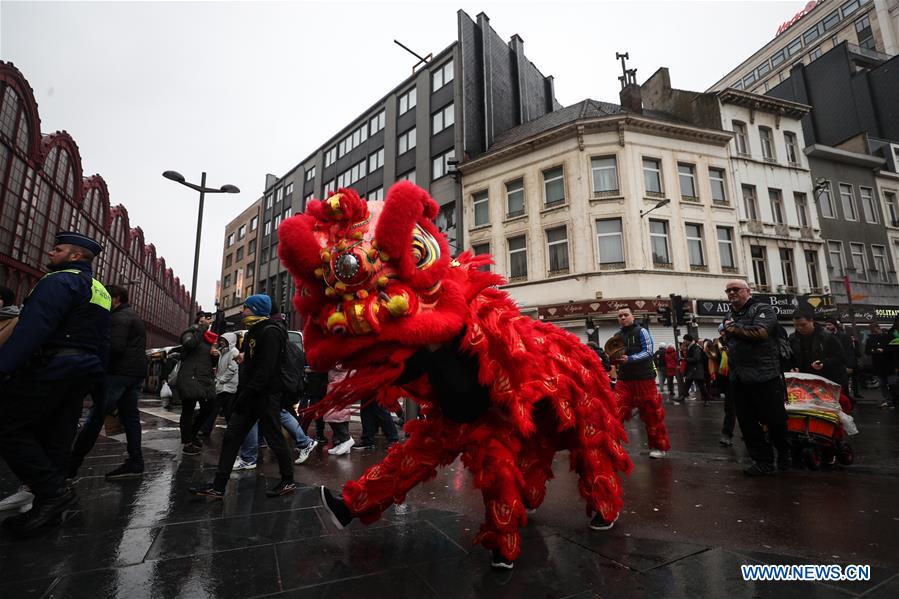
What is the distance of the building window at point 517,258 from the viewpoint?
1928cm

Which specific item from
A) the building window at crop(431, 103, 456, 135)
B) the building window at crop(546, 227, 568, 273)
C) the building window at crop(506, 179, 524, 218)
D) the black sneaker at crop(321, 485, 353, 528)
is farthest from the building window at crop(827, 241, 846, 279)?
the black sneaker at crop(321, 485, 353, 528)

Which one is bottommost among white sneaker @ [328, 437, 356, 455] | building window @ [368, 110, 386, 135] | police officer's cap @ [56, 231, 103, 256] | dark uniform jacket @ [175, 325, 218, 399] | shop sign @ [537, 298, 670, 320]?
white sneaker @ [328, 437, 356, 455]

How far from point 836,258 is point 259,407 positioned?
26645 millimetres

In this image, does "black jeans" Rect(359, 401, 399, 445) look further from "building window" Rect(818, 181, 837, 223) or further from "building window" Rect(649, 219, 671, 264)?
"building window" Rect(818, 181, 837, 223)

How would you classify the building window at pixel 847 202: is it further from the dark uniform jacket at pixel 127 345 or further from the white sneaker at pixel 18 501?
the white sneaker at pixel 18 501

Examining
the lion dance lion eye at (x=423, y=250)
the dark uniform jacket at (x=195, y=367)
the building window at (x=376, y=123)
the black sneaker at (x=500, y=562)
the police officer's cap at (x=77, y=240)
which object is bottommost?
the black sneaker at (x=500, y=562)

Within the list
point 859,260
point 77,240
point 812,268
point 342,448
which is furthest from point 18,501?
point 859,260

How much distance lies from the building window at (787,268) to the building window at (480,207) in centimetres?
1354

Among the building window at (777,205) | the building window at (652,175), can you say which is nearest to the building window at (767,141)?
the building window at (777,205)

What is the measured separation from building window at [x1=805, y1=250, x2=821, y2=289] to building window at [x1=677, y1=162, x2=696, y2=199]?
6.73 m

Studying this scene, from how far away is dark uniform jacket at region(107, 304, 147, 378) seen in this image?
405cm

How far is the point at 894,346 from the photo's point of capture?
8.20 m

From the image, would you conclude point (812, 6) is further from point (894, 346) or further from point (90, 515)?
point (90, 515)

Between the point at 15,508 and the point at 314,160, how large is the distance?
3383 cm
